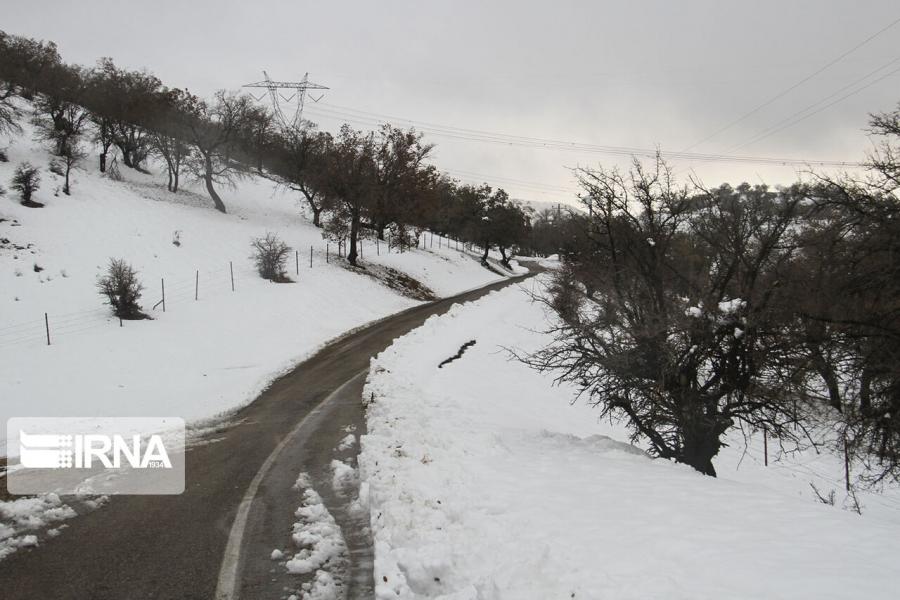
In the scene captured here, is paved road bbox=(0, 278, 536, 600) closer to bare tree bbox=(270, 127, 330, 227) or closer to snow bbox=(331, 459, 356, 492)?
snow bbox=(331, 459, 356, 492)

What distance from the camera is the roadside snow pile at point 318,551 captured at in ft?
A: 17.0

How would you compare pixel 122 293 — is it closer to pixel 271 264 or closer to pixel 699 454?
pixel 271 264

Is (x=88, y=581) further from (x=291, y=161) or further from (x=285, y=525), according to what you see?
(x=291, y=161)

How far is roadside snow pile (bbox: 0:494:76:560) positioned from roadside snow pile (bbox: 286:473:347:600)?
9.85ft

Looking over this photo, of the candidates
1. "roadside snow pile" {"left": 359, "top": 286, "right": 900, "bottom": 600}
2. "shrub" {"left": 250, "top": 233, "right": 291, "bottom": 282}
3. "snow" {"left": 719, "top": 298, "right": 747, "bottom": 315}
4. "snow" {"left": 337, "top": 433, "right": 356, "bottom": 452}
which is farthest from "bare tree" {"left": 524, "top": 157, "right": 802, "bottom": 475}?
"shrub" {"left": 250, "top": 233, "right": 291, "bottom": 282}

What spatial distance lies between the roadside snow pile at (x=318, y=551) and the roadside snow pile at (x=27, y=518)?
118 inches

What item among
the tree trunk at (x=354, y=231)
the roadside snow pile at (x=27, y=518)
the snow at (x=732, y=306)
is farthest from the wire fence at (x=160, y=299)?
the snow at (x=732, y=306)

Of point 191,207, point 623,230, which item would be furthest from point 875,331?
point 191,207

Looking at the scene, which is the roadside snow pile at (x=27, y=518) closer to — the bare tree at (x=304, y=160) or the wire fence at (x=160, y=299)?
the wire fence at (x=160, y=299)

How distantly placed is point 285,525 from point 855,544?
6.44 metres

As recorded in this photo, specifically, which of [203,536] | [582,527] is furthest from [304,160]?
[582,527]

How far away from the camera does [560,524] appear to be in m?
6.01

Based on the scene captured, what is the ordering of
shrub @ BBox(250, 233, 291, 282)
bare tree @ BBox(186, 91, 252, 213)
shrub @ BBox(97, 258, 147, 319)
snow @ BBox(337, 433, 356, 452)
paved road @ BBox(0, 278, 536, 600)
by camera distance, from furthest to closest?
bare tree @ BBox(186, 91, 252, 213) < shrub @ BBox(250, 233, 291, 282) < shrub @ BBox(97, 258, 147, 319) < snow @ BBox(337, 433, 356, 452) < paved road @ BBox(0, 278, 536, 600)

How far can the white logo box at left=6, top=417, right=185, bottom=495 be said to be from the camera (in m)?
7.73
